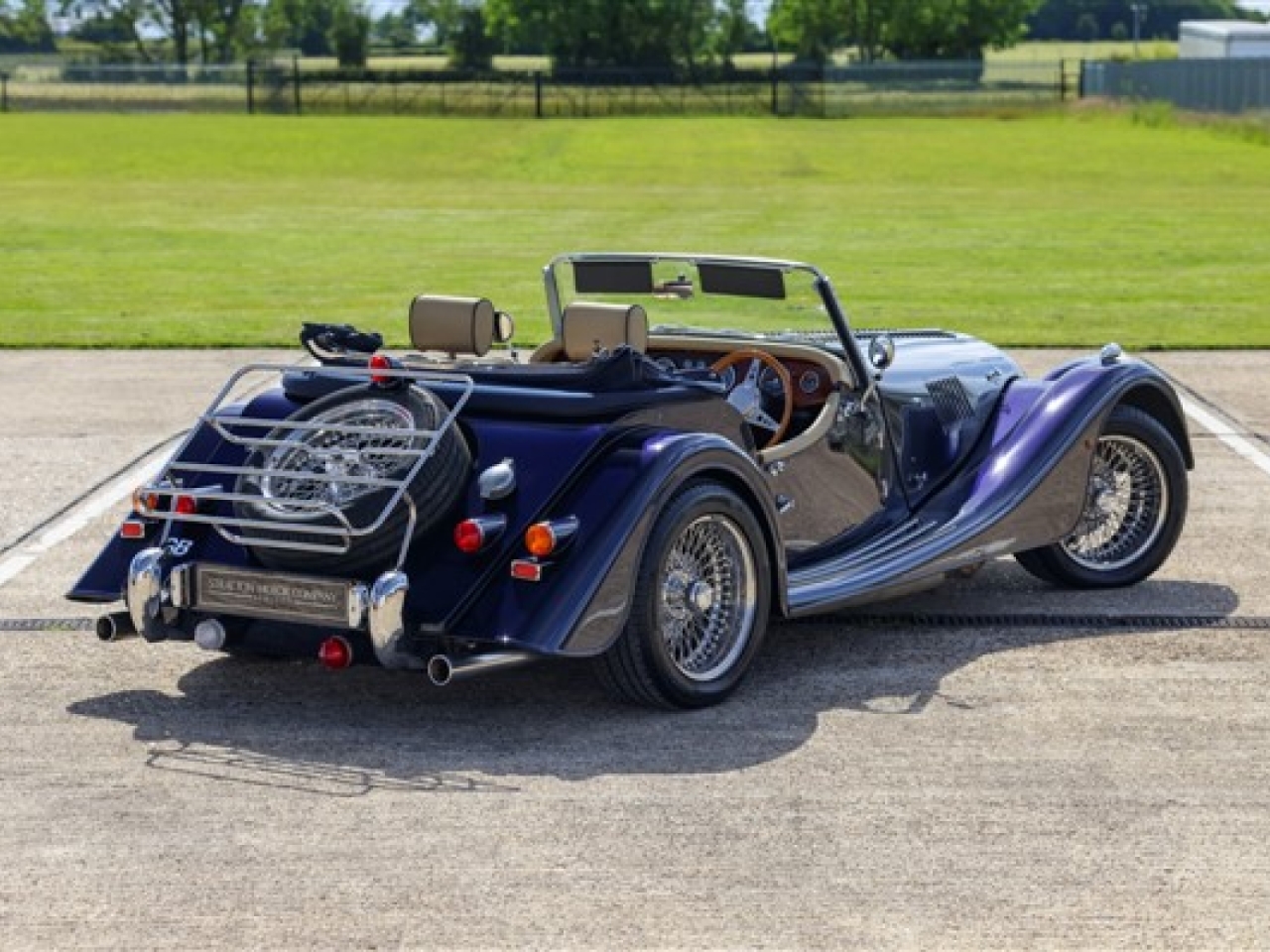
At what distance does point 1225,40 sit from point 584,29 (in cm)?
3393

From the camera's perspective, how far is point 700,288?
8.65m

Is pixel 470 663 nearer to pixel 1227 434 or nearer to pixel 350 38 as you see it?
pixel 1227 434

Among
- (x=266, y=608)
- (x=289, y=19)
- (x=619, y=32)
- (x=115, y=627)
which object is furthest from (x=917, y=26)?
(x=266, y=608)

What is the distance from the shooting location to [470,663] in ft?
22.9

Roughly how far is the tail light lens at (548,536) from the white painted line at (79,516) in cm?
248

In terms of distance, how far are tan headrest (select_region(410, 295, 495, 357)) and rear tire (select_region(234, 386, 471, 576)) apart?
25.8 inches

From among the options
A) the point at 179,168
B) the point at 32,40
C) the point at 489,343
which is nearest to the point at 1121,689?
the point at 489,343

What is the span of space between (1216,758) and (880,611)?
2.15 meters

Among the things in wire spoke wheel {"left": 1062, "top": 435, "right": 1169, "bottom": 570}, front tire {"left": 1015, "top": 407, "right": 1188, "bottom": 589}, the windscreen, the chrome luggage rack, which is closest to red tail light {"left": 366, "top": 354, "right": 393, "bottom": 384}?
the chrome luggage rack

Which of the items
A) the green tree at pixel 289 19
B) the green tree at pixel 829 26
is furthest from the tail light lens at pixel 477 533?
the green tree at pixel 289 19

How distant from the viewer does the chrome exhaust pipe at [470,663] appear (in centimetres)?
689

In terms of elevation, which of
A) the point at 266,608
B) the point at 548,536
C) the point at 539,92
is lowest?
the point at 539,92

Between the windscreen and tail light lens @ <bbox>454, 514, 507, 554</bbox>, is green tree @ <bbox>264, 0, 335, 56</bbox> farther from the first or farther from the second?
tail light lens @ <bbox>454, 514, 507, 554</bbox>

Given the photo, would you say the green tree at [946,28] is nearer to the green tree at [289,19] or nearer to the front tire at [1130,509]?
the green tree at [289,19]
